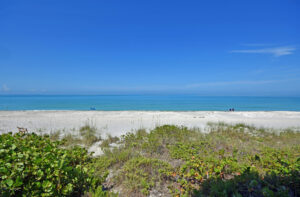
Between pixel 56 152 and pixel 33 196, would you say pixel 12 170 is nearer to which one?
pixel 33 196

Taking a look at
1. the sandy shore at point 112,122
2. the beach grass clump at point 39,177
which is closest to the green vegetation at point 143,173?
the beach grass clump at point 39,177

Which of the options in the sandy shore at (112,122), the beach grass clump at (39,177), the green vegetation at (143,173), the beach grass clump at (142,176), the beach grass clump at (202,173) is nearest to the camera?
the beach grass clump at (39,177)

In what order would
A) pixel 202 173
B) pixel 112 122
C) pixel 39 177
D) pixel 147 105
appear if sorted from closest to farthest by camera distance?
pixel 39 177, pixel 202 173, pixel 112 122, pixel 147 105

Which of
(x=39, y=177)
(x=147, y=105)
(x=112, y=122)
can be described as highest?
(x=39, y=177)

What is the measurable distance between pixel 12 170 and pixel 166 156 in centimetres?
359

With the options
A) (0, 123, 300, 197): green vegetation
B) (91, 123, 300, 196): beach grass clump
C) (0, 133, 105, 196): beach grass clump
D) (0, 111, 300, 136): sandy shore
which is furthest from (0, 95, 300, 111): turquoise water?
(0, 133, 105, 196): beach grass clump

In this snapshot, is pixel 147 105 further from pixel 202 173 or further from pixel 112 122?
pixel 202 173

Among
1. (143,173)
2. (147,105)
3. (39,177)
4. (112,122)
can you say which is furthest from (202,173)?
(147,105)

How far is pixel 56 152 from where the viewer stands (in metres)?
3.14

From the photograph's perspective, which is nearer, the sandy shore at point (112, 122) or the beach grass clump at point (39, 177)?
the beach grass clump at point (39, 177)

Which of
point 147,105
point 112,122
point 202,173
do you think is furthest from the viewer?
point 147,105

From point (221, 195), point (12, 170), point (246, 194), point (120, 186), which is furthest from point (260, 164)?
point (12, 170)

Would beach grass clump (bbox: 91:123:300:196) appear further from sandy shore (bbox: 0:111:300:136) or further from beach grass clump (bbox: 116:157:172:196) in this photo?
sandy shore (bbox: 0:111:300:136)

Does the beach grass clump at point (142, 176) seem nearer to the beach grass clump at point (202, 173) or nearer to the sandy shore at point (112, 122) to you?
the beach grass clump at point (202, 173)
